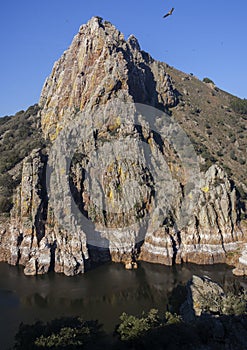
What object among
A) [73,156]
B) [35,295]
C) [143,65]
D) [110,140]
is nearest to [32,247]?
[35,295]

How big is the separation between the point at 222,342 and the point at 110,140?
141 ft

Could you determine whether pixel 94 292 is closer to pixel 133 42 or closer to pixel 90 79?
pixel 90 79

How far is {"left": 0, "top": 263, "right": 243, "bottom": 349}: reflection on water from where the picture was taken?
34.8m

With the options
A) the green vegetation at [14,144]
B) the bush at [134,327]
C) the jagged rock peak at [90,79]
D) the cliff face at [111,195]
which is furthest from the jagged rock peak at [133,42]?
the bush at [134,327]

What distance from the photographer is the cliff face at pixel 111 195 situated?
167ft

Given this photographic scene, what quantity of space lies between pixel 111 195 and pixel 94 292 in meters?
19.2

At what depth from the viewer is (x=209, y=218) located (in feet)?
177

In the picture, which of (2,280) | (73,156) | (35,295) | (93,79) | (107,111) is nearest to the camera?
(35,295)

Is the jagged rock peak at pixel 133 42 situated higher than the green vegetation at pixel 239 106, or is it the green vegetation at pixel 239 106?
the jagged rock peak at pixel 133 42

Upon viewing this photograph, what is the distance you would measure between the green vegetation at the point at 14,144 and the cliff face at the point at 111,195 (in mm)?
4310

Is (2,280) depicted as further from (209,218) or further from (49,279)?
(209,218)

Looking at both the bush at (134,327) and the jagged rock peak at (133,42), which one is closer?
the bush at (134,327)

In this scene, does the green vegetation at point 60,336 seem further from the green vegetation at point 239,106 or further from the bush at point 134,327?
the green vegetation at point 239,106

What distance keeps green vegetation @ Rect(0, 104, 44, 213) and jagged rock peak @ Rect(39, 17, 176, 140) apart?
3.90m
